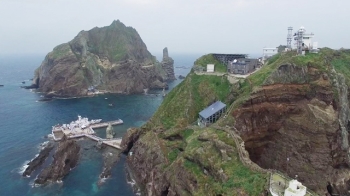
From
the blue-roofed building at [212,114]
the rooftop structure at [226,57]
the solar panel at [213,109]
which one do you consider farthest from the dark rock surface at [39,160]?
the rooftop structure at [226,57]

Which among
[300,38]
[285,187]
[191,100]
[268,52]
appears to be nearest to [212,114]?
[191,100]

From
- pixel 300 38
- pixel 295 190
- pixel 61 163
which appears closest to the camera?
pixel 295 190

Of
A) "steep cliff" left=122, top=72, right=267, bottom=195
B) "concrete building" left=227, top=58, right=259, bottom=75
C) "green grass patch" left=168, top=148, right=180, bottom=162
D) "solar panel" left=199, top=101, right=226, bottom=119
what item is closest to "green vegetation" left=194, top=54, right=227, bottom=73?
"concrete building" left=227, top=58, right=259, bottom=75

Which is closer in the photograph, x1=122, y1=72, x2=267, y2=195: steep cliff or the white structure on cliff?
x1=122, y1=72, x2=267, y2=195: steep cliff

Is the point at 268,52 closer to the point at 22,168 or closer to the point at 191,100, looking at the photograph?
the point at 191,100

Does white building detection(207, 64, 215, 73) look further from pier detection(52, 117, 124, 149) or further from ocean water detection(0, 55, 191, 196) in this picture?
ocean water detection(0, 55, 191, 196)
